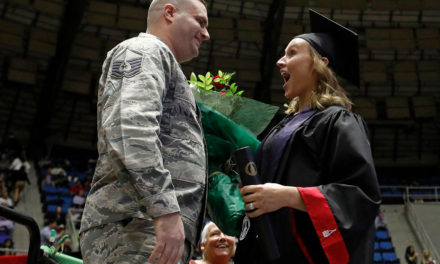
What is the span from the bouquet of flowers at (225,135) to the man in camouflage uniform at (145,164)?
23cm

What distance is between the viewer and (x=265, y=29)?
16.2m

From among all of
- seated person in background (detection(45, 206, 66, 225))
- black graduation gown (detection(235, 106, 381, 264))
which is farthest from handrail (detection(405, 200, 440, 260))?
black graduation gown (detection(235, 106, 381, 264))

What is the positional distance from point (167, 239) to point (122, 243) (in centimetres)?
17

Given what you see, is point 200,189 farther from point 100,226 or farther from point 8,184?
point 8,184

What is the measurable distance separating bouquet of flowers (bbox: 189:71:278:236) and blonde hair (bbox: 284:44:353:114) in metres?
0.18

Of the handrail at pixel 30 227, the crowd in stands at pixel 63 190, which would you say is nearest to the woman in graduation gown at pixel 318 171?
the handrail at pixel 30 227

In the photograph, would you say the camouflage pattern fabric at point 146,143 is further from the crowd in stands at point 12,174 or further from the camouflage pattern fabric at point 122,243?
the crowd in stands at point 12,174

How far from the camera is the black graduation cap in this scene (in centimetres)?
238

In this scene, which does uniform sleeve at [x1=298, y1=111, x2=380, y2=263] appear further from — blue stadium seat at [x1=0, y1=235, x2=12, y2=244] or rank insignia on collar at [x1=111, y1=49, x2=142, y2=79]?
blue stadium seat at [x1=0, y1=235, x2=12, y2=244]

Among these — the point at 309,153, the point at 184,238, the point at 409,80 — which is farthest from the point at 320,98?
the point at 409,80

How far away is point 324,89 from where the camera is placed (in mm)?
2316

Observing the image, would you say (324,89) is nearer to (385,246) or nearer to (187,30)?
(187,30)

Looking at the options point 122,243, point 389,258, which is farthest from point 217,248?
point 389,258

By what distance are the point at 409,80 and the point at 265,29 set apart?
177 inches
